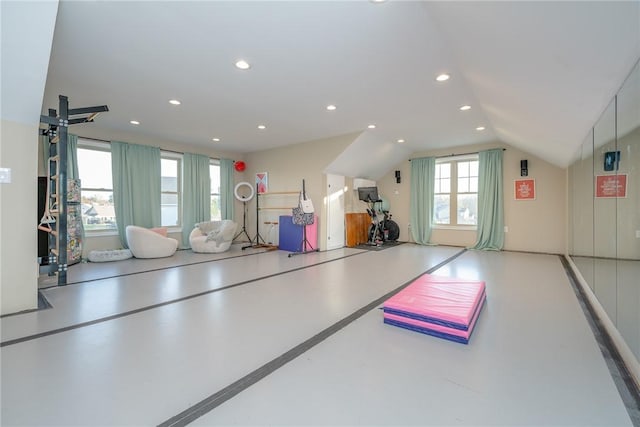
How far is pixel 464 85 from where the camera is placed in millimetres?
3762

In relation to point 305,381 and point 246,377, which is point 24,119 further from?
point 305,381

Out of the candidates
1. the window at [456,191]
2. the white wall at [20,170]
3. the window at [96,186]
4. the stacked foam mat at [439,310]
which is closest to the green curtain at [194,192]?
the window at [96,186]

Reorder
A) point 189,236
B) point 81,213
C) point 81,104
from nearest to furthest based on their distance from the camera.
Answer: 1. point 81,104
2. point 81,213
3. point 189,236

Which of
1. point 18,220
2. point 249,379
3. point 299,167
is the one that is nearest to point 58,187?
point 18,220

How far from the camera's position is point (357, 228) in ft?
26.3

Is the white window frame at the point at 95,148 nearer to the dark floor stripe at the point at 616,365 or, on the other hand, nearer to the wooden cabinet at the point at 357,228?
the wooden cabinet at the point at 357,228

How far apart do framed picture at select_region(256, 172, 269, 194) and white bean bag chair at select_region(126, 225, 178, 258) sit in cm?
292

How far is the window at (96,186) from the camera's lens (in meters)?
5.83

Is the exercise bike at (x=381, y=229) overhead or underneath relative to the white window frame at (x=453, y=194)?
underneath

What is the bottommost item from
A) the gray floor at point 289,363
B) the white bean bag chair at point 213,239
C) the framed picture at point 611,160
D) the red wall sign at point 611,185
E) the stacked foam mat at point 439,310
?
the gray floor at point 289,363

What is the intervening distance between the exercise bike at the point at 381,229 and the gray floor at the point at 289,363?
460cm

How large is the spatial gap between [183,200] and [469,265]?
6.82m

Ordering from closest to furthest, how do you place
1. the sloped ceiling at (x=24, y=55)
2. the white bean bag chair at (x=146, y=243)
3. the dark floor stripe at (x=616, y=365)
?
the dark floor stripe at (x=616, y=365), the sloped ceiling at (x=24, y=55), the white bean bag chair at (x=146, y=243)

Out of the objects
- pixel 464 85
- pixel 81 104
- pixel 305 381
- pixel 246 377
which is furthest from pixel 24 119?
pixel 464 85
